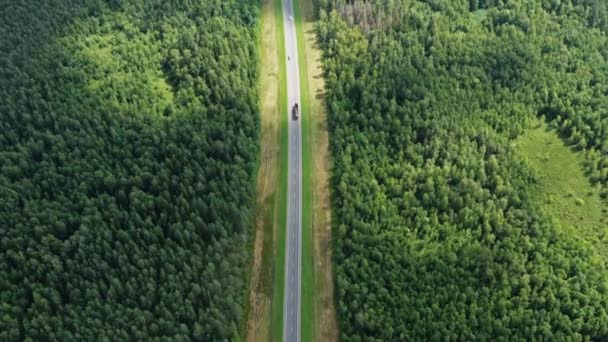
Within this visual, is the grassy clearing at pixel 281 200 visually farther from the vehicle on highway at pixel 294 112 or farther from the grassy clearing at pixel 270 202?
the vehicle on highway at pixel 294 112

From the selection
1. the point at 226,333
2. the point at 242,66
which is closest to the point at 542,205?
the point at 226,333

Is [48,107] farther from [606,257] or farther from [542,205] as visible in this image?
[606,257]

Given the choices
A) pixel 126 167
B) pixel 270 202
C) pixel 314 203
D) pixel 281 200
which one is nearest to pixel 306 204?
pixel 314 203

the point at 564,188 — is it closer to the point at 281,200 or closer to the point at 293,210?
the point at 293,210

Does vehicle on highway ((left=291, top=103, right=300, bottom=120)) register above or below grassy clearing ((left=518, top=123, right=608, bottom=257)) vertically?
above

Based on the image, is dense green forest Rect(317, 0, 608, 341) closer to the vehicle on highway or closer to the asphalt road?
the asphalt road

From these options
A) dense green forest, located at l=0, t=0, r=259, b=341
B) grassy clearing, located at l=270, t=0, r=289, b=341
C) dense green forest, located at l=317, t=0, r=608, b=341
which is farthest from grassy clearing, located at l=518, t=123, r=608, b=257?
dense green forest, located at l=0, t=0, r=259, b=341
